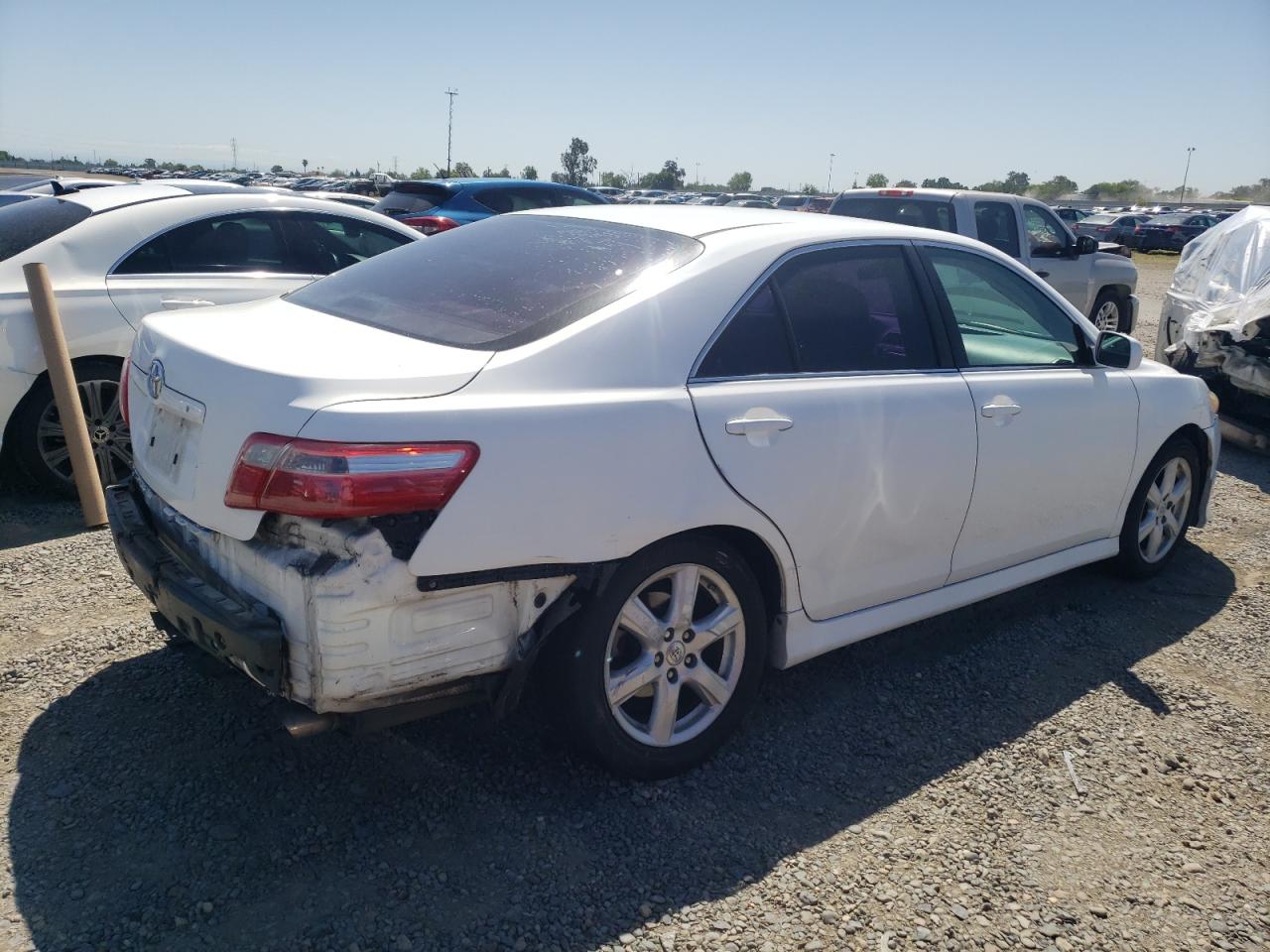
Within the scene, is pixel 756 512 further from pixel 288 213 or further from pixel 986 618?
pixel 288 213

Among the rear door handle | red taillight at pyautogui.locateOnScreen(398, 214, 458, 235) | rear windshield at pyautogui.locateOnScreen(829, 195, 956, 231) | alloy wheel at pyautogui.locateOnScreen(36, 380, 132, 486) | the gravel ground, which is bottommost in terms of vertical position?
the gravel ground

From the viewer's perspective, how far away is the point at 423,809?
114 inches

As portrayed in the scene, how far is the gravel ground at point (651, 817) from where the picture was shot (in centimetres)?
252

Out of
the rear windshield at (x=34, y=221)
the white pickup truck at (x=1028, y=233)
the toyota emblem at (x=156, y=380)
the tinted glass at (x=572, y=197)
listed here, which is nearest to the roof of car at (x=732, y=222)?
the toyota emblem at (x=156, y=380)

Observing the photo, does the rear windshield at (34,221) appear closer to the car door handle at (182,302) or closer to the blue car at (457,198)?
the car door handle at (182,302)

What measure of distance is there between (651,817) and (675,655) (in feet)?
1.55

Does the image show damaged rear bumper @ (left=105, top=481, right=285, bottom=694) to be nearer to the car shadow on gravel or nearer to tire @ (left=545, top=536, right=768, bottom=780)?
the car shadow on gravel

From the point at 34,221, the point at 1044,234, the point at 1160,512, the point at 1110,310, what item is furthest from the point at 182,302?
the point at 1110,310

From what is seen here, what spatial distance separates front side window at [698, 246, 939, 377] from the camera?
3.14 m

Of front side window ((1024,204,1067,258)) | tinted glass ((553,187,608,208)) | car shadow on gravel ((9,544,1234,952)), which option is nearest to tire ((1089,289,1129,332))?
front side window ((1024,204,1067,258))

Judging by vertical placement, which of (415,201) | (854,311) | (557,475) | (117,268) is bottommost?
(557,475)

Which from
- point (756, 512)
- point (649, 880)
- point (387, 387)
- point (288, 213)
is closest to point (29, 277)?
point (288, 213)

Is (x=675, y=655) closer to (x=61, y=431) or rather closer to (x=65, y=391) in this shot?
(x=65, y=391)

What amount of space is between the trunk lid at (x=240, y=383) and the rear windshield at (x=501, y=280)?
0.14 m
